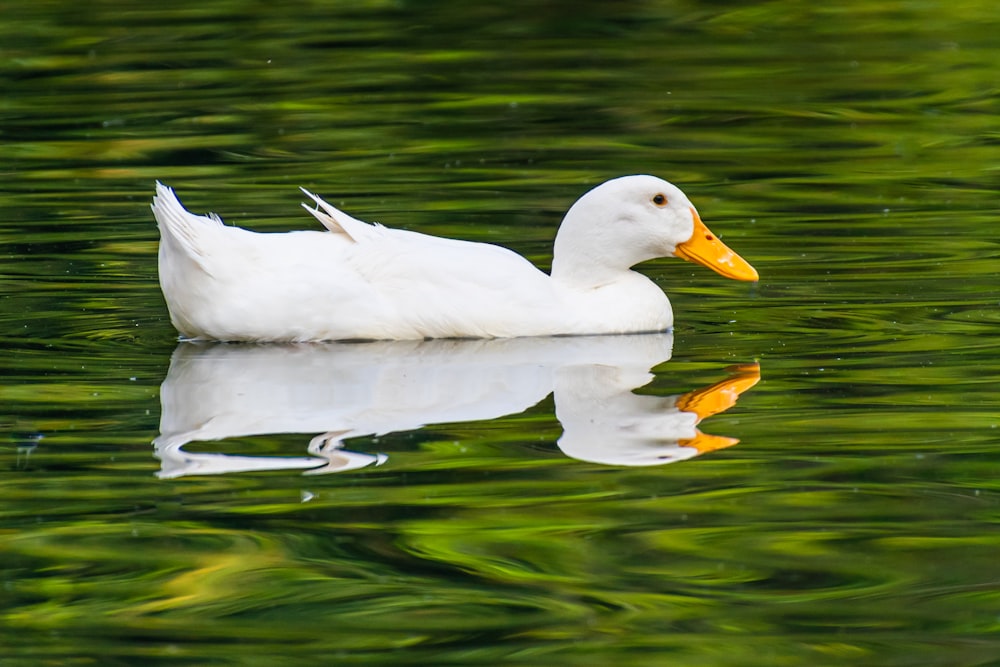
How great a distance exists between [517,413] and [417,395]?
1.41 ft

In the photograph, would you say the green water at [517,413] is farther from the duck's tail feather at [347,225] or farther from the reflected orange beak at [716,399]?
the duck's tail feather at [347,225]

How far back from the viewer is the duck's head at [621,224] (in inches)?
345

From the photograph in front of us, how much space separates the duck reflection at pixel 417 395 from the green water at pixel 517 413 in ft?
0.08

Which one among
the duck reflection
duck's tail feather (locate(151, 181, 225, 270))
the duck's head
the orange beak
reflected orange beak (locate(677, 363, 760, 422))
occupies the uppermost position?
duck's tail feather (locate(151, 181, 225, 270))

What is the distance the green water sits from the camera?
5.09 metres

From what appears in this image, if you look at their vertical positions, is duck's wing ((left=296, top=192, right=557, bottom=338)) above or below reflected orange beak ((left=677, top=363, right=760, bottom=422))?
above

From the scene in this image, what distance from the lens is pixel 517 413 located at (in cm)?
712

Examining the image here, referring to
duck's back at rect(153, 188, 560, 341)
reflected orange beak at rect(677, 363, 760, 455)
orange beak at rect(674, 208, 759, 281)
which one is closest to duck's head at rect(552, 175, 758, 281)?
orange beak at rect(674, 208, 759, 281)

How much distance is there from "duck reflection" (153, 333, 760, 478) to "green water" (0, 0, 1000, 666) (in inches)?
1.0

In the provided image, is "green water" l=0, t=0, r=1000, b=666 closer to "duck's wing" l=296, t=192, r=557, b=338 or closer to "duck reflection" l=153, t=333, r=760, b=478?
"duck reflection" l=153, t=333, r=760, b=478

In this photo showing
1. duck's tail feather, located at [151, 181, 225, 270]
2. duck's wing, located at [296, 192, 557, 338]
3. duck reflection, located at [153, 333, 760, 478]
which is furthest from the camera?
duck's wing, located at [296, 192, 557, 338]

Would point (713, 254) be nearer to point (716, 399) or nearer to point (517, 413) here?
point (716, 399)

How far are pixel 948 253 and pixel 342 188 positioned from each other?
3.78m

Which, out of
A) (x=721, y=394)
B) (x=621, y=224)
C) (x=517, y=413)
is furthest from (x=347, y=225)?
(x=721, y=394)
